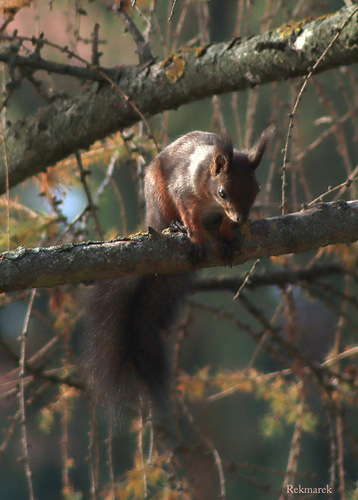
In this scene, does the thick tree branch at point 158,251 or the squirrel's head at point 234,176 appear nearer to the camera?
the thick tree branch at point 158,251

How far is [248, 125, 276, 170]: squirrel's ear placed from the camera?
1.45 meters

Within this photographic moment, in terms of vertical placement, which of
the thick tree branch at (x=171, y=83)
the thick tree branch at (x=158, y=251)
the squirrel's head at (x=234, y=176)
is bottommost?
the thick tree branch at (x=158, y=251)

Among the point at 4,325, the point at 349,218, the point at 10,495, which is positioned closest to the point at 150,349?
the point at 349,218

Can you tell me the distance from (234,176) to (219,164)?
52 millimetres

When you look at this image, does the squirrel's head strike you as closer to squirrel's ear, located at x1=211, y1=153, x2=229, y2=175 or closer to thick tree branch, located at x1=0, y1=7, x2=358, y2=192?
squirrel's ear, located at x1=211, y1=153, x2=229, y2=175

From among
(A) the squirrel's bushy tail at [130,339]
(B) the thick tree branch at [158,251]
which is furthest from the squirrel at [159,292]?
(B) the thick tree branch at [158,251]

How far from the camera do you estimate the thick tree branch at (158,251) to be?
1.08 m

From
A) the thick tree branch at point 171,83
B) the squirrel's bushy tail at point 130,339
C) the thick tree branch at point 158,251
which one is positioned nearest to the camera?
the thick tree branch at point 158,251

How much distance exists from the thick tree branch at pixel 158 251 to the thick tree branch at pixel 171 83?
35 centimetres

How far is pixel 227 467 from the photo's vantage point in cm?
154

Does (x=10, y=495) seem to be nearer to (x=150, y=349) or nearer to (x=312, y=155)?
(x=312, y=155)

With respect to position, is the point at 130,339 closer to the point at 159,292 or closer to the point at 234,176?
the point at 159,292

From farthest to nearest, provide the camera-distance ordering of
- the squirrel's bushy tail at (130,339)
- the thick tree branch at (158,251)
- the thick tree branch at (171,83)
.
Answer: the squirrel's bushy tail at (130,339) < the thick tree branch at (171,83) < the thick tree branch at (158,251)

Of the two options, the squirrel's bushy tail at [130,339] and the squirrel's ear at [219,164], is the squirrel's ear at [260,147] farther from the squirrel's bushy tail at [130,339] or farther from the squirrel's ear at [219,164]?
the squirrel's bushy tail at [130,339]
